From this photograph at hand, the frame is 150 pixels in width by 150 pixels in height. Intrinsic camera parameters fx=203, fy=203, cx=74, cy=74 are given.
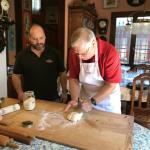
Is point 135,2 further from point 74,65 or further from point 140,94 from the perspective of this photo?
point 74,65

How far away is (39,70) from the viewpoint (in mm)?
1852

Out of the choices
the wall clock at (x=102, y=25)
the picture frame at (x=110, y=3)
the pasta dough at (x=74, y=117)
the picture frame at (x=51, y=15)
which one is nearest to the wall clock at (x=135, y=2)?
the picture frame at (x=110, y=3)

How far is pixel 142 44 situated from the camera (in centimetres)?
502

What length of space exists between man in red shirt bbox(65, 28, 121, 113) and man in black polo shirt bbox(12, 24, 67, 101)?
15.0 inches

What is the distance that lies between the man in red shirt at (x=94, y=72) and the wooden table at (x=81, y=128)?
0.46 ft

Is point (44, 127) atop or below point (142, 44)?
below

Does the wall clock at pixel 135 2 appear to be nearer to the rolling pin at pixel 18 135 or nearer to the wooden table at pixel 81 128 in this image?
the wooden table at pixel 81 128

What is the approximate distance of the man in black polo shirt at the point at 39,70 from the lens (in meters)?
1.84

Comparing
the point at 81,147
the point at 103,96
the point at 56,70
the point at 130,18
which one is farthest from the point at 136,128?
the point at 130,18

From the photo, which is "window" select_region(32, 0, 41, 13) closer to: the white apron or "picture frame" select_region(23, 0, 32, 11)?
"picture frame" select_region(23, 0, 32, 11)

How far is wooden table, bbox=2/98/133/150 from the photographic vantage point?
3.14 ft

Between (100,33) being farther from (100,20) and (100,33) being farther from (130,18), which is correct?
(130,18)

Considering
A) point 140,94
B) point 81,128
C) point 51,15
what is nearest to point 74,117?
point 81,128

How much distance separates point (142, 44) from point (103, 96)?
3.99 metres
